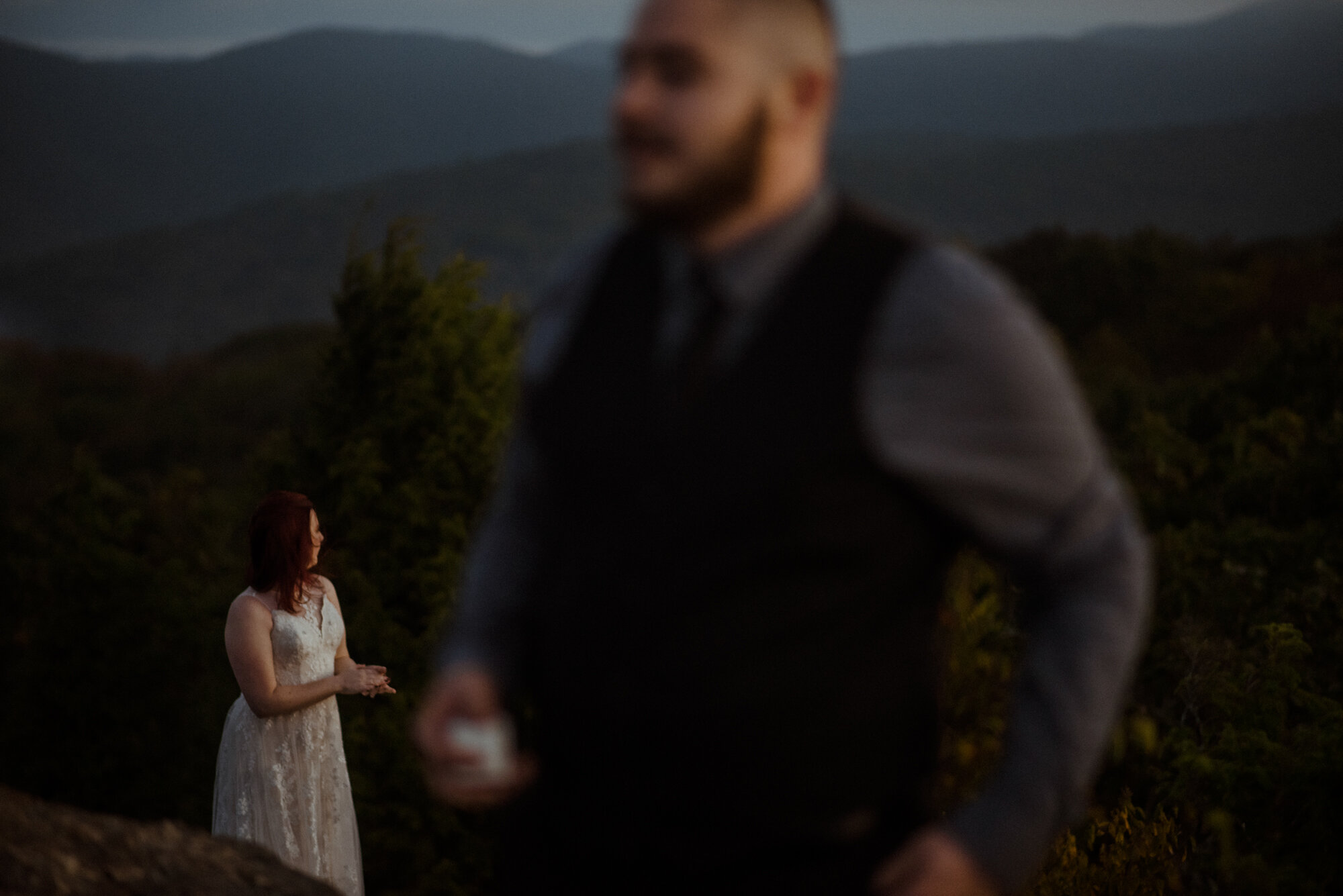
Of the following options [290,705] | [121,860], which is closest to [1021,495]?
[121,860]

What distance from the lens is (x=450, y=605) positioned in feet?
30.5

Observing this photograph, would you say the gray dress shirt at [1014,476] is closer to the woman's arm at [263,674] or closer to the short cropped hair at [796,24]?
the short cropped hair at [796,24]

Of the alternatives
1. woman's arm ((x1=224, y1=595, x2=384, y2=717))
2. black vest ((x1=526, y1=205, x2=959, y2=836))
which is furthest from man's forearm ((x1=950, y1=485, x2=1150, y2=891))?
woman's arm ((x1=224, y1=595, x2=384, y2=717))

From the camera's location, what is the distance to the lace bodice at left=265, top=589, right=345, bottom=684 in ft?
15.4

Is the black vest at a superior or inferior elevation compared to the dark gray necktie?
inferior

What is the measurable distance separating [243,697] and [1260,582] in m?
13.3

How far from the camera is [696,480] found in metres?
1.45

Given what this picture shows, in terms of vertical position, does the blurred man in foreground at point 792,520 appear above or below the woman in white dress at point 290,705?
above

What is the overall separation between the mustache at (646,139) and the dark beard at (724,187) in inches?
2.0

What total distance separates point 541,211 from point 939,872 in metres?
158

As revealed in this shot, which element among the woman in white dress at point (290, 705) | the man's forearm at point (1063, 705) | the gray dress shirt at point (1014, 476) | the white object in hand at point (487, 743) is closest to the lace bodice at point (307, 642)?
the woman in white dress at point (290, 705)

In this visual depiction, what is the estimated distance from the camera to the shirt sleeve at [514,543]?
5.64 ft

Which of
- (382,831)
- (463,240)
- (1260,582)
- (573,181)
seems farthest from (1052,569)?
(573,181)

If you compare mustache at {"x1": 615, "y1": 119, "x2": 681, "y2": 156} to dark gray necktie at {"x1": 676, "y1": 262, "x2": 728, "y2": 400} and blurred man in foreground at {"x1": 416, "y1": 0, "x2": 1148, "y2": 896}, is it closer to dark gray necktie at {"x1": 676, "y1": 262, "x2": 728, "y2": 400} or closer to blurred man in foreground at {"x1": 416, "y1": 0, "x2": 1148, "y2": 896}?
blurred man in foreground at {"x1": 416, "y1": 0, "x2": 1148, "y2": 896}
